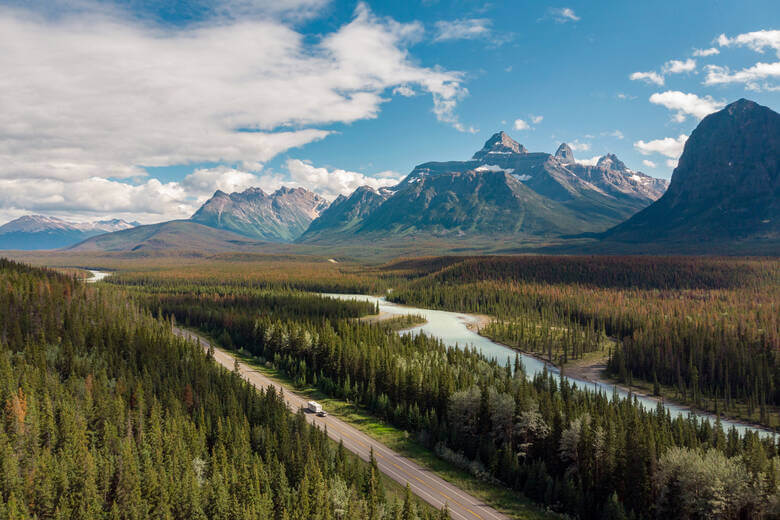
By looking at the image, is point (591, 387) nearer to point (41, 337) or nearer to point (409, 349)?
Result: point (409, 349)

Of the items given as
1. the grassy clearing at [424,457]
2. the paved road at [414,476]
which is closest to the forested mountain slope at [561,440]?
the grassy clearing at [424,457]

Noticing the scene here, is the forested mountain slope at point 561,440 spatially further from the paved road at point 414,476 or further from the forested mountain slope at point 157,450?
the forested mountain slope at point 157,450

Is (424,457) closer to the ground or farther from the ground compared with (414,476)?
closer to the ground

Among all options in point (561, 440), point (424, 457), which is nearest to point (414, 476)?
point (424, 457)

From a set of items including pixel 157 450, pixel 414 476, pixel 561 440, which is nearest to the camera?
pixel 157 450

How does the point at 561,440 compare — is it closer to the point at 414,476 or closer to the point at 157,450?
the point at 414,476

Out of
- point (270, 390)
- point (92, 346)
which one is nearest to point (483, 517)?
point (270, 390)

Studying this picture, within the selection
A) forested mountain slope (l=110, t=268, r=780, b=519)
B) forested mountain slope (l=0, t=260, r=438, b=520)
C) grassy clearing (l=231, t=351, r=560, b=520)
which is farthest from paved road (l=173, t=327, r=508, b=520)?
forested mountain slope (l=110, t=268, r=780, b=519)

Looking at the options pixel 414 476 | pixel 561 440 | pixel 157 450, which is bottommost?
pixel 414 476
